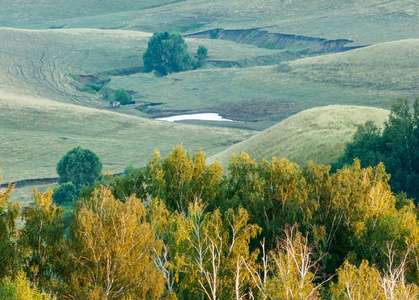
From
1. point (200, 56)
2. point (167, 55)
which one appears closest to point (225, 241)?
Answer: point (167, 55)

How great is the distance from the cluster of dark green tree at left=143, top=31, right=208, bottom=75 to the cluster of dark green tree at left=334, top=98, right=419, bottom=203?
438ft

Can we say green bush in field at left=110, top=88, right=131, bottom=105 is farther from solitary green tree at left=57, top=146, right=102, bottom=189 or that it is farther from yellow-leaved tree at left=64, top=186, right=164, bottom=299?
yellow-leaved tree at left=64, top=186, right=164, bottom=299

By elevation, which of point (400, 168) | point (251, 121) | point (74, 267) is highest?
point (74, 267)

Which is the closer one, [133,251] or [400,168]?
[133,251]

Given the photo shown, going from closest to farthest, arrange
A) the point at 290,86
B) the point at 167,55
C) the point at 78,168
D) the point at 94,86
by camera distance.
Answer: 1. the point at 78,168
2. the point at 290,86
3. the point at 94,86
4. the point at 167,55

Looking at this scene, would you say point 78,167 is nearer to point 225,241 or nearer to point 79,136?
point 79,136

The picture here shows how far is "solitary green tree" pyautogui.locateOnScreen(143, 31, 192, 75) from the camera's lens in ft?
608

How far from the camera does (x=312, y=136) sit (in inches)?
2945

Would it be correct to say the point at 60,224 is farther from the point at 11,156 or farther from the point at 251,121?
the point at 251,121

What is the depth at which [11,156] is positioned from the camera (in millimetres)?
98125

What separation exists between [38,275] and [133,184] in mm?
13443

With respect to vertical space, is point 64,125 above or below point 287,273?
below

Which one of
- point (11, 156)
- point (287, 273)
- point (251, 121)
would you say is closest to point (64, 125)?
point (11, 156)

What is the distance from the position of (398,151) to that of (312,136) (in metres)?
20.7
